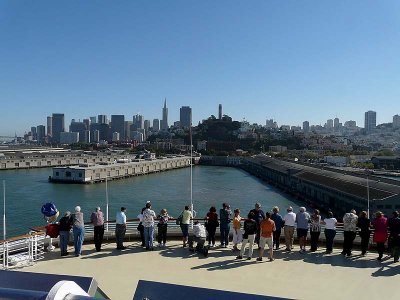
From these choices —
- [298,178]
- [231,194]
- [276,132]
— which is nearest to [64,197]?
[231,194]

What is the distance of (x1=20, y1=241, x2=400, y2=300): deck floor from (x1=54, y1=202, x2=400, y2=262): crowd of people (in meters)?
0.12

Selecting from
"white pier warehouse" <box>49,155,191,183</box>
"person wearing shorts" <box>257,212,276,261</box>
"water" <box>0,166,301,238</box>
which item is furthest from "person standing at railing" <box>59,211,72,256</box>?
"white pier warehouse" <box>49,155,191,183</box>

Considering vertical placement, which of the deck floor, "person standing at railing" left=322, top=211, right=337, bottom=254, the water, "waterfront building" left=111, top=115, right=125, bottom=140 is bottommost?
the water

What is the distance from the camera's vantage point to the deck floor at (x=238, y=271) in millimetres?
3721

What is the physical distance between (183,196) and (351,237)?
81.3ft

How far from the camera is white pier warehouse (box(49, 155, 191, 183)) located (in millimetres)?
40209

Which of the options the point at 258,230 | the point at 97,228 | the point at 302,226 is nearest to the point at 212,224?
the point at 258,230

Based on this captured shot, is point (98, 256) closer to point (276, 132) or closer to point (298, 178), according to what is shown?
point (298, 178)

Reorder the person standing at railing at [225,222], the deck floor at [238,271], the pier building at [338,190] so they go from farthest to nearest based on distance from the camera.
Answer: the pier building at [338,190] < the person standing at railing at [225,222] < the deck floor at [238,271]

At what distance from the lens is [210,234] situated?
5.29 meters

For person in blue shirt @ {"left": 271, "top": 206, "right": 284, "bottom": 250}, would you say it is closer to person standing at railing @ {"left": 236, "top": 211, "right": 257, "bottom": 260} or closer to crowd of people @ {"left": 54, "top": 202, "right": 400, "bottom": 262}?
crowd of people @ {"left": 54, "top": 202, "right": 400, "bottom": 262}

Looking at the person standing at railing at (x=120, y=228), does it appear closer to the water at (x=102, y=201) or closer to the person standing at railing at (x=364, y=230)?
the person standing at railing at (x=364, y=230)

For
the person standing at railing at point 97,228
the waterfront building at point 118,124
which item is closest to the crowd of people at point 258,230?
the person standing at railing at point 97,228

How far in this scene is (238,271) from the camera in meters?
4.27
